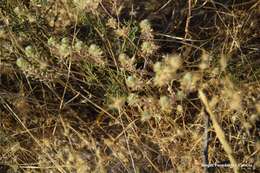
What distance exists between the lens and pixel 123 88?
209 centimetres

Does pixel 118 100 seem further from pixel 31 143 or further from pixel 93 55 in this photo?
pixel 31 143

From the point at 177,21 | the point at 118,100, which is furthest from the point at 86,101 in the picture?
the point at 177,21

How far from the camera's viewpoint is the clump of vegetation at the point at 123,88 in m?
1.96

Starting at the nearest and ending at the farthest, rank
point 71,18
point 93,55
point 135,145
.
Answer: point 93,55 < point 135,145 < point 71,18

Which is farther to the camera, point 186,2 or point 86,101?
point 186,2

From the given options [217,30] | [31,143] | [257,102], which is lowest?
[31,143]

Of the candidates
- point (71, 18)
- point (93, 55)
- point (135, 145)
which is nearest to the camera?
point (93, 55)

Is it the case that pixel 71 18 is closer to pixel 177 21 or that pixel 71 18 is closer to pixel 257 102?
pixel 177 21

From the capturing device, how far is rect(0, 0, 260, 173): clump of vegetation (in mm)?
1963

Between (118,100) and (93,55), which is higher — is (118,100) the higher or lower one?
the lower one

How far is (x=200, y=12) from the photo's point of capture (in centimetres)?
232

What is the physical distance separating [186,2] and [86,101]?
62 cm

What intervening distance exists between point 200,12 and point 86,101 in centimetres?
63

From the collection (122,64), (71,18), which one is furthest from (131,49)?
(71,18)
